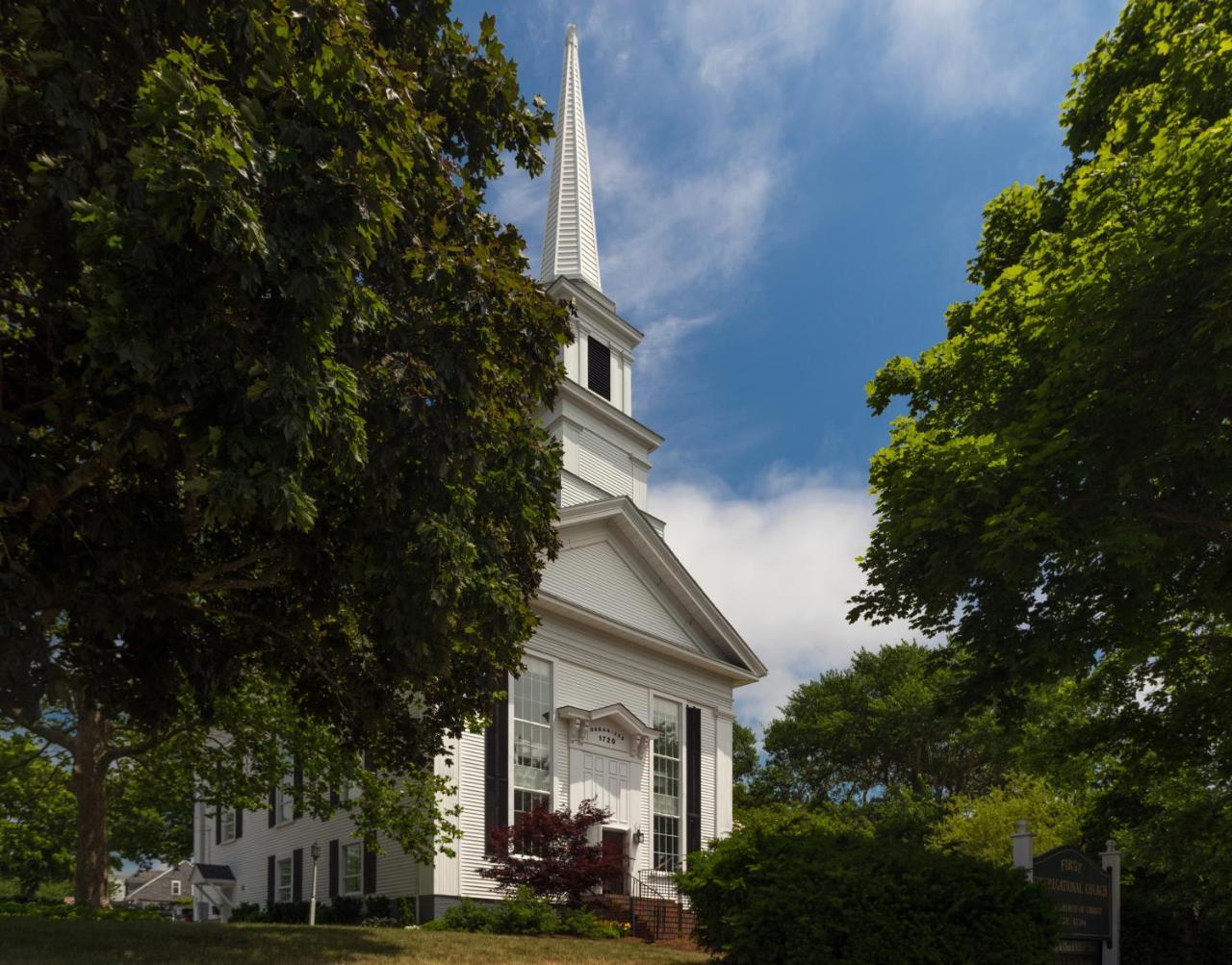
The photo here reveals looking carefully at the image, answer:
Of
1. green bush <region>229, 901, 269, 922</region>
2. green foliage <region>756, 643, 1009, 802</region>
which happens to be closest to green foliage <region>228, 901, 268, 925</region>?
green bush <region>229, 901, 269, 922</region>

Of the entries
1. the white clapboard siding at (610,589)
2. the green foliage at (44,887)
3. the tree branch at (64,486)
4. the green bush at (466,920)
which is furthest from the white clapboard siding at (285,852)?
the green foliage at (44,887)

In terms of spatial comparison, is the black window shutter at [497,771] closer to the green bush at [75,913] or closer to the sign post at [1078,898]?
the green bush at [75,913]

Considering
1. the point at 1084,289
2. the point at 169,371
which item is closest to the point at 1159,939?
the point at 1084,289

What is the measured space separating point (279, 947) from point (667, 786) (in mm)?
17280

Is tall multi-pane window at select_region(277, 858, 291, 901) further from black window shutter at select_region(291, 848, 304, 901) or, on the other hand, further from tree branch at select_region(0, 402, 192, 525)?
tree branch at select_region(0, 402, 192, 525)

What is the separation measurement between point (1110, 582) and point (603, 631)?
15762 millimetres

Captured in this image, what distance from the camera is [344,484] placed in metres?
11.6

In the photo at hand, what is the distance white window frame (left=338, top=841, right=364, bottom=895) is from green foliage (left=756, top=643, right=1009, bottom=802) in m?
33.1

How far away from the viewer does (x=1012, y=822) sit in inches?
1524

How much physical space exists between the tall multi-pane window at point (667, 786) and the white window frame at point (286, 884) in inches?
413

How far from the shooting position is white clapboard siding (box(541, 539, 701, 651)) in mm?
28953

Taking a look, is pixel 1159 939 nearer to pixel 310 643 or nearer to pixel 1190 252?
pixel 1190 252

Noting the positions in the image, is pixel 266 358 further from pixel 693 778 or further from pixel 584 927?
pixel 693 778

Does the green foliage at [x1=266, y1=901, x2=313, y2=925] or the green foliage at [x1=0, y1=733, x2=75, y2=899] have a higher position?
the green foliage at [x1=0, y1=733, x2=75, y2=899]
